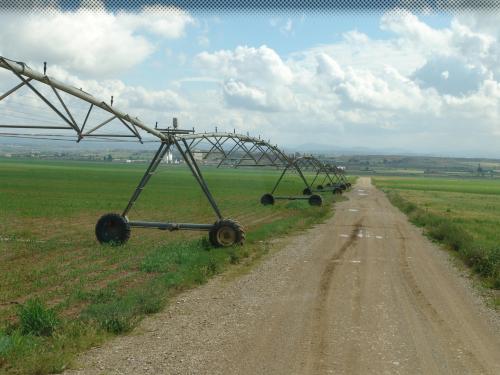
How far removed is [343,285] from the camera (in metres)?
12.0

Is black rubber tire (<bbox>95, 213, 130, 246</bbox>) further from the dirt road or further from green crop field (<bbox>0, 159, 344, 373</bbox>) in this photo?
the dirt road

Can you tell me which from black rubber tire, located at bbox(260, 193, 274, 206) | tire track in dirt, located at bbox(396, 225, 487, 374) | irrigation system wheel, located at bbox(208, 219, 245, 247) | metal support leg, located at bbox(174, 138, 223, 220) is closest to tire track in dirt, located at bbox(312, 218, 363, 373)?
tire track in dirt, located at bbox(396, 225, 487, 374)

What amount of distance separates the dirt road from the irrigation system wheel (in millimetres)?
1904

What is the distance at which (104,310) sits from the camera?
8.73m

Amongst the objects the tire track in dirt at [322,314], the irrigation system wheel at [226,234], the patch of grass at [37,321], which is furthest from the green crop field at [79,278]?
the tire track in dirt at [322,314]

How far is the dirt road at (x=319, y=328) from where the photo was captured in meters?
6.95

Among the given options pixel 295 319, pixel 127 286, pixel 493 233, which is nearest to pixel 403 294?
pixel 295 319

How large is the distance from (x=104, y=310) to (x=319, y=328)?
3470mm

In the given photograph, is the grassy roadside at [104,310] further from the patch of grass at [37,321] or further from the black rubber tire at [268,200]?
the black rubber tire at [268,200]

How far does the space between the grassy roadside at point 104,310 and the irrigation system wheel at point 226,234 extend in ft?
1.38

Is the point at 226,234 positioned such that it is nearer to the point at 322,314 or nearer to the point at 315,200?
the point at 322,314

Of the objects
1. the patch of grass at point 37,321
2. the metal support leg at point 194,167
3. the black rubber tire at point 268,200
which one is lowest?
the black rubber tire at point 268,200

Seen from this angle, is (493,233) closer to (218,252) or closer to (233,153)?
(233,153)

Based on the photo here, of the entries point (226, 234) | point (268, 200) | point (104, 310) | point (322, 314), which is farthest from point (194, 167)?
point (268, 200)
